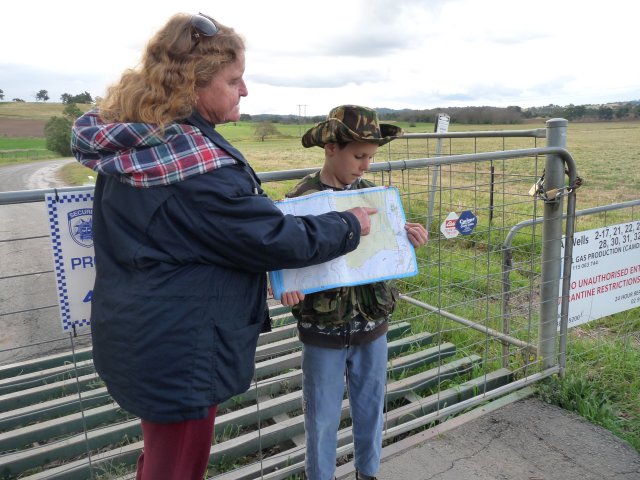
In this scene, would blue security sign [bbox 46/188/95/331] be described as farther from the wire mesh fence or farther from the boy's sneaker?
the boy's sneaker

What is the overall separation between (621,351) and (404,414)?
6.02 feet

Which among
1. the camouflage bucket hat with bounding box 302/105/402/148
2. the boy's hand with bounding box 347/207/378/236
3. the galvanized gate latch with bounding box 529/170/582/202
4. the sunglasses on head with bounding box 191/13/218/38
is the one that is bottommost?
the galvanized gate latch with bounding box 529/170/582/202

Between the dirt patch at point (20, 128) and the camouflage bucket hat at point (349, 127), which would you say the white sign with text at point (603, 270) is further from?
the dirt patch at point (20, 128)

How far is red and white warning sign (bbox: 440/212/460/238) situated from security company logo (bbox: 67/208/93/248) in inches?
61.3

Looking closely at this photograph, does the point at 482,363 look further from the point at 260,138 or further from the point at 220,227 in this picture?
the point at 260,138

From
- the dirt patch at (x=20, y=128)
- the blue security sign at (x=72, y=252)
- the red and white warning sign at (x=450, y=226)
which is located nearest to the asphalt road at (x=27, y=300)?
the blue security sign at (x=72, y=252)

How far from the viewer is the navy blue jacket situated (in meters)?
1.30

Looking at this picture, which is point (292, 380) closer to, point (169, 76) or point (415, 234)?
point (415, 234)

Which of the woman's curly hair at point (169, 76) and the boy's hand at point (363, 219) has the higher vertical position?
the woman's curly hair at point (169, 76)

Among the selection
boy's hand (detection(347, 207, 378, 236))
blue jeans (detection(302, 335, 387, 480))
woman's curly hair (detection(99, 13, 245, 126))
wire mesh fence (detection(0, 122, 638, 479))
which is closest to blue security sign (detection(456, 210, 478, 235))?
wire mesh fence (detection(0, 122, 638, 479))

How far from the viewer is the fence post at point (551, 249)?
301 cm

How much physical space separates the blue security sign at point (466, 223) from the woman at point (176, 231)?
1.30m

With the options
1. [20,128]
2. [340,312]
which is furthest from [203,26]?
[20,128]

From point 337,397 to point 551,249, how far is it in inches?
71.6
